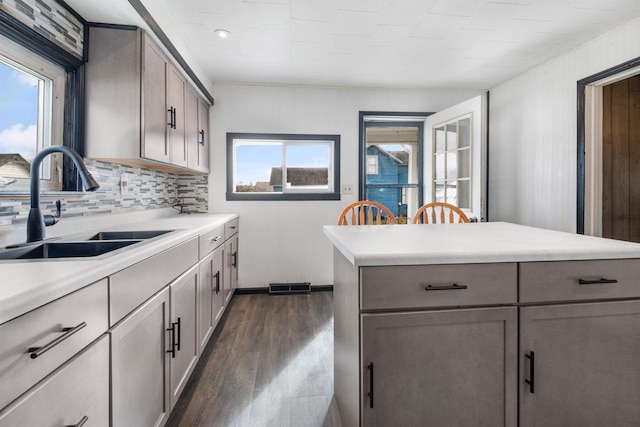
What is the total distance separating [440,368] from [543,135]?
107 inches

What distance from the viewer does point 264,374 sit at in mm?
1901

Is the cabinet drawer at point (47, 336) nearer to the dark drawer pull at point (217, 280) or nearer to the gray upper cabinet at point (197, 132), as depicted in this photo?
the dark drawer pull at point (217, 280)

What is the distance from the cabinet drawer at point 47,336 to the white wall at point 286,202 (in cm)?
256

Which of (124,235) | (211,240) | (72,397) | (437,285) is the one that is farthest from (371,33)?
(72,397)

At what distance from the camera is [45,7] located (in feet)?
5.04

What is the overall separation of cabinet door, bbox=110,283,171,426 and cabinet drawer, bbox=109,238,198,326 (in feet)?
0.13

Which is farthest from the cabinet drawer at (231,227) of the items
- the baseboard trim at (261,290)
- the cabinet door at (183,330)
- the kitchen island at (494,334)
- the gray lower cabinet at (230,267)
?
the kitchen island at (494,334)

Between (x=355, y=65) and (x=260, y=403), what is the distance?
2.82 meters

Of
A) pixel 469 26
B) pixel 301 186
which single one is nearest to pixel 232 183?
pixel 301 186

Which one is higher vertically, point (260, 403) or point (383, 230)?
point (383, 230)

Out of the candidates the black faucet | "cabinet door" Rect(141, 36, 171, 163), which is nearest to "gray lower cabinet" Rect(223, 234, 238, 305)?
"cabinet door" Rect(141, 36, 171, 163)

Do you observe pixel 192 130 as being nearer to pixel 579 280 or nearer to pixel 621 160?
pixel 579 280

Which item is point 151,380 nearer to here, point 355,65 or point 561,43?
point 355,65

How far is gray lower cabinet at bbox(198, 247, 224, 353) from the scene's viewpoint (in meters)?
1.97
